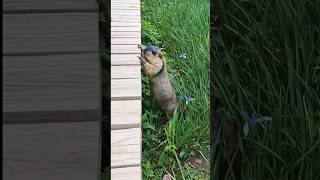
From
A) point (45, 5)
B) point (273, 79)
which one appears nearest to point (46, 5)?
point (45, 5)

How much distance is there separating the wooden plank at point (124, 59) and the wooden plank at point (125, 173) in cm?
35

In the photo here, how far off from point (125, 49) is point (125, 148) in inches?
13.7

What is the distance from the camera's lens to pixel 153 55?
1914 millimetres

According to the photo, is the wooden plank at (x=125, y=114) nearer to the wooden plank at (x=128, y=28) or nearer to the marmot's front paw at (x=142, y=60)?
the marmot's front paw at (x=142, y=60)

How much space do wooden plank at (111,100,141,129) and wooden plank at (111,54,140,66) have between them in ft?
0.46

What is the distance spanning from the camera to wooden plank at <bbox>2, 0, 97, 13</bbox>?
1.87m

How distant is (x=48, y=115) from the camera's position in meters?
1.62

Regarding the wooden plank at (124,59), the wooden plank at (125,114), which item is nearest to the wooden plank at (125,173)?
the wooden plank at (125,114)

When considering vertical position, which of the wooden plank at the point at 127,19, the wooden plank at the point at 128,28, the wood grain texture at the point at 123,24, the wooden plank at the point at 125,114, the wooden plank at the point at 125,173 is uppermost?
the wooden plank at the point at 127,19

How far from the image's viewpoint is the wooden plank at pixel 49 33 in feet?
5.84

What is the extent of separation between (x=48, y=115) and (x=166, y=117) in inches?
18.2

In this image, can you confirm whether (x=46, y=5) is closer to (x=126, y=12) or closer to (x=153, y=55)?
(x=126, y=12)

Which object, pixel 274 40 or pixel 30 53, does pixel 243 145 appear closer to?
pixel 274 40

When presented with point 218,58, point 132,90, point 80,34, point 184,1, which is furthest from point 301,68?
point 80,34
